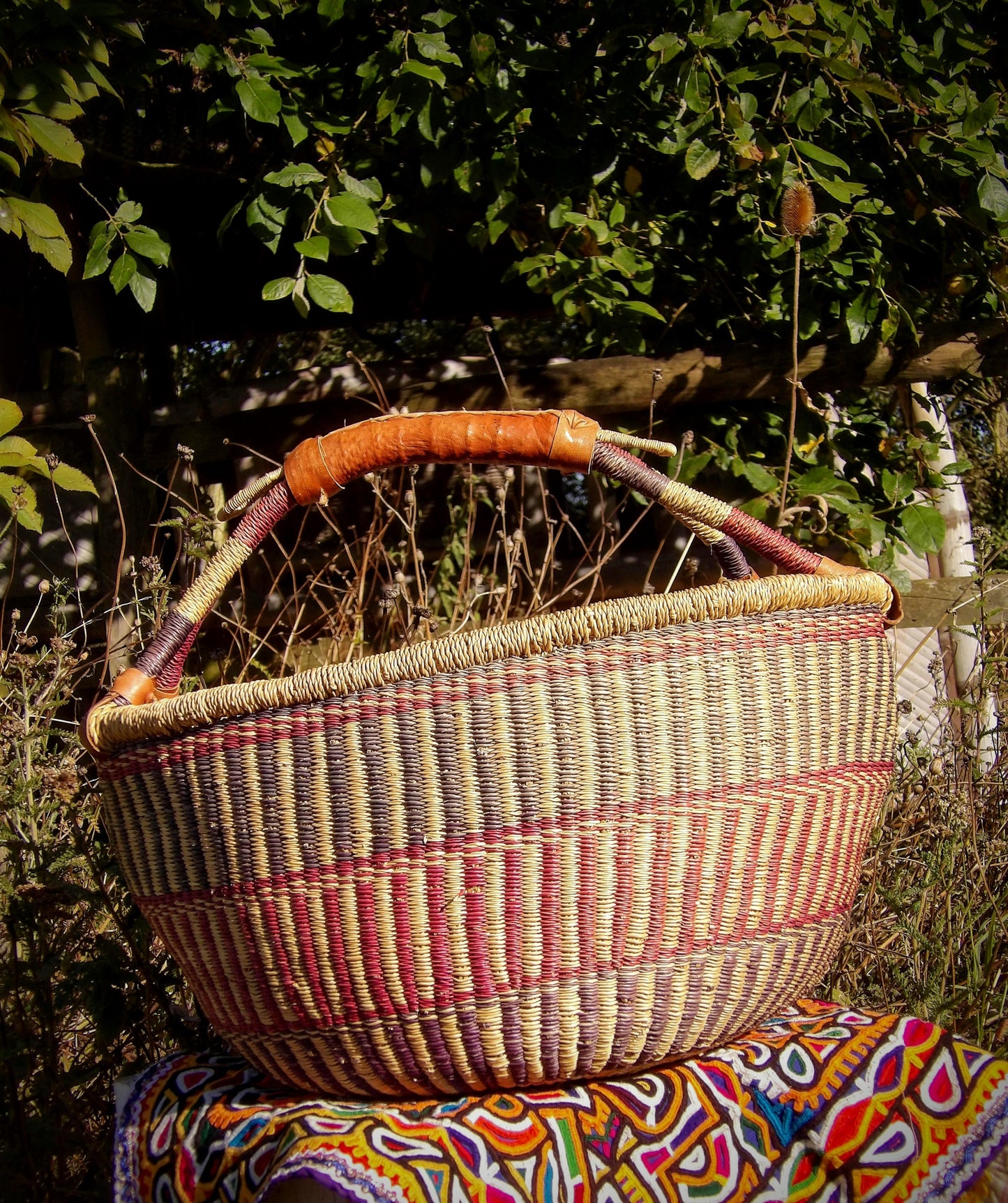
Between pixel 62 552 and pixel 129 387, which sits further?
pixel 62 552

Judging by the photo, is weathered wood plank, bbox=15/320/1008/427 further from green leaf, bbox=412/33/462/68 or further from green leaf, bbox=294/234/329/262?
green leaf, bbox=412/33/462/68

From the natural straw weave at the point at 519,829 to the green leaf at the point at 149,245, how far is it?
1.23m

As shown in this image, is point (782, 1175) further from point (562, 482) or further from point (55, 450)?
point (55, 450)

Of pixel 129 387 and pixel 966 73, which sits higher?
pixel 966 73

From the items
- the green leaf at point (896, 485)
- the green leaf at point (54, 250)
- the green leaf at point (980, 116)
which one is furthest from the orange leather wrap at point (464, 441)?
the green leaf at point (896, 485)

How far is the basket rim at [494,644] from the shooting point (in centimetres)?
93

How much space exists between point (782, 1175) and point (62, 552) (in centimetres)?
294

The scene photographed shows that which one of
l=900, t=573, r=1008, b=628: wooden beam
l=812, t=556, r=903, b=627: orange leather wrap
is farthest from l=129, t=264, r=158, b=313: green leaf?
l=900, t=573, r=1008, b=628: wooden beam

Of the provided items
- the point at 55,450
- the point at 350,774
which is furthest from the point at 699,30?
the point at 55,450

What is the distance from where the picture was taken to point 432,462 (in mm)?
1140

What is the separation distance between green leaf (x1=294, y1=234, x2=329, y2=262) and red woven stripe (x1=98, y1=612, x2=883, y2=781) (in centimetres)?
116

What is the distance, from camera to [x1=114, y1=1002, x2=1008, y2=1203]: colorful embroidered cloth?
3.24 ft

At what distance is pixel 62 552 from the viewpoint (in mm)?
3285

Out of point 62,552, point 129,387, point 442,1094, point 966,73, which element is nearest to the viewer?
point 442,1094
